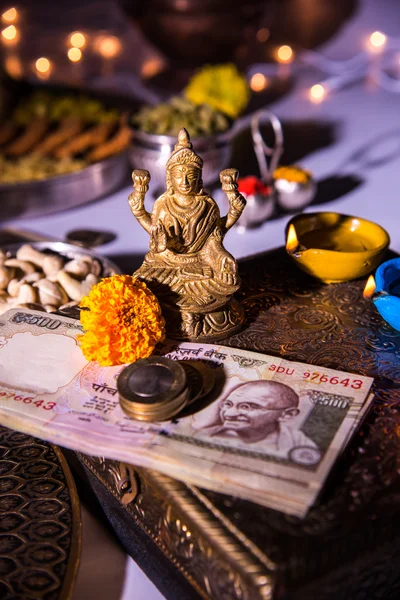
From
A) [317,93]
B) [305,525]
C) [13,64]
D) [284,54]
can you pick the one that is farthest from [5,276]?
[284,54]

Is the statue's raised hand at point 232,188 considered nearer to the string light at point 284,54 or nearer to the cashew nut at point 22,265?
the cashew nut at point 22,265

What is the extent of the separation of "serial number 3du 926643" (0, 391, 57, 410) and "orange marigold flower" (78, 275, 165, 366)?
3.2 inches

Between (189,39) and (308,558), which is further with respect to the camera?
(189,39)

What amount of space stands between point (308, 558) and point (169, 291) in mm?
419

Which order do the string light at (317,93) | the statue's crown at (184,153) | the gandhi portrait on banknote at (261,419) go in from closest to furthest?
the gandhi portrait on banknote at (261,419), the statue's crown at (184,153), the string light at (317,93)

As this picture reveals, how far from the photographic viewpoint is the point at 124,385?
2.60 ft

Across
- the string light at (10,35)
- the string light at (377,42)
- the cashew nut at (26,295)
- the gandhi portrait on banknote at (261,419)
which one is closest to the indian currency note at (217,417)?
the gandhi portrait on banknote at (261,419)

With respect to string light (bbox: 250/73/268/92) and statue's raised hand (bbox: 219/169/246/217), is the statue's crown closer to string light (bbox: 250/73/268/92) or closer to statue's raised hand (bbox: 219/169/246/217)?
statue's raised hand (bbox: 219/169/246/217)

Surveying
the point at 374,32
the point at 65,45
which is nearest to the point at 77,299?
the point at 65,45

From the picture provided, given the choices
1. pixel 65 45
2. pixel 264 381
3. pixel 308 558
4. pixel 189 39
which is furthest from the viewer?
pixel 65 45

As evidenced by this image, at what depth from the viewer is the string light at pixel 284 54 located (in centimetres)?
300

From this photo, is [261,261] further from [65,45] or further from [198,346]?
[65,45]

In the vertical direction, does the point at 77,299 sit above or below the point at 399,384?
below

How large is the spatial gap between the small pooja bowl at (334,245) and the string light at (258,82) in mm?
1626
